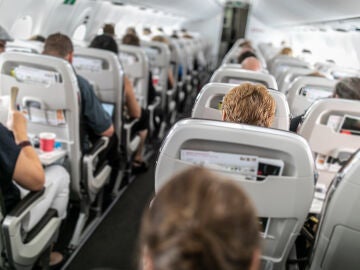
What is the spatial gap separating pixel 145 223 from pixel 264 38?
65.1 ft

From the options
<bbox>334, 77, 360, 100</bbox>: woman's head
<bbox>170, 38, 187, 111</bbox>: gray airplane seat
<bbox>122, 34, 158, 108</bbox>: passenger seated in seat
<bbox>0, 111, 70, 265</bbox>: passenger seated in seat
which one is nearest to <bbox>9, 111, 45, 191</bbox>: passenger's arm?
<bbox>0, 111, 70, 265</bbox>: passenger seated in seat

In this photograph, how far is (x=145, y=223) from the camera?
712 millimetres

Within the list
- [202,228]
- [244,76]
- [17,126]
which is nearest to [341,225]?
[202,228]

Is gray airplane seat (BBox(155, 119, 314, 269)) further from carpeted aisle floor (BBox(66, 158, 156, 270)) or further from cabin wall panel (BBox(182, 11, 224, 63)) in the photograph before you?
cabin wall panel (BBox(182, 11, 224, 63))

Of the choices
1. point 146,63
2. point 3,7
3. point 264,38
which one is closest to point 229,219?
point 146,63

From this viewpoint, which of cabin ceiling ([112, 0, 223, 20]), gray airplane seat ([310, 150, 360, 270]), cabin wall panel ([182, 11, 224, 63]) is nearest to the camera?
gray airplane seat ([310, 150, 360, 270])

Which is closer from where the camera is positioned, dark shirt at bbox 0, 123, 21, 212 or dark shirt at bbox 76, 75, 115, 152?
dark shirt at bbox 0, 123, 21, 212

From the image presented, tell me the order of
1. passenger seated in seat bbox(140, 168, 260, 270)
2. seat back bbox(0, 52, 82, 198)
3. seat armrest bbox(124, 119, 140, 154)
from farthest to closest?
seat armrest bbox(124, 119, 140, 154) → seat back bbox(0, 52, 82, 198) → passenger seated in seat bbox(140, 168, 260, 270)

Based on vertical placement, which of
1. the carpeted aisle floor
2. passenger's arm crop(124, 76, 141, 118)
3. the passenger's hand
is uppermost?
the passenger's hand

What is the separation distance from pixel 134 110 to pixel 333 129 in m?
2.37

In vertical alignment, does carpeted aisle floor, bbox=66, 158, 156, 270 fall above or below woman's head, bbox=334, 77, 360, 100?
below

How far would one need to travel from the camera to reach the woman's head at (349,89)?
8.78ft

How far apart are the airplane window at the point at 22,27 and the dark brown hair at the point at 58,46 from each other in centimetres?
403

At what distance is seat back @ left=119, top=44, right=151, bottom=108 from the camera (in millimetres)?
4504
